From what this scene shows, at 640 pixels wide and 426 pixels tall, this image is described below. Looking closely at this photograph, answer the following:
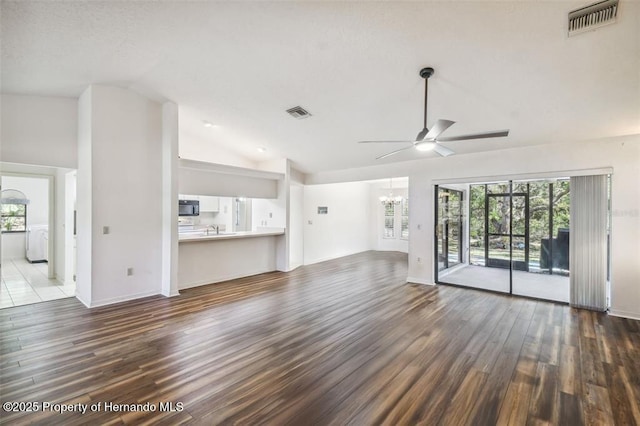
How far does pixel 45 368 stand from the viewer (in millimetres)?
2645

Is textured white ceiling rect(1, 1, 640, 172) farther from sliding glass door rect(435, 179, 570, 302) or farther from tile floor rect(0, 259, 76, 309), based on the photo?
tile floor rect(0, 259, 76, 309)

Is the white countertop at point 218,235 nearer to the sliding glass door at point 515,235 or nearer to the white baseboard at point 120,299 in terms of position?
the white baseboard at point 120,299

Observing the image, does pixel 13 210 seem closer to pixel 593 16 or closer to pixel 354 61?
pixel 354 61

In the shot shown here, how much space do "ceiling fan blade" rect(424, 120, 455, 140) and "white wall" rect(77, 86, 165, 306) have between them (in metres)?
4.54

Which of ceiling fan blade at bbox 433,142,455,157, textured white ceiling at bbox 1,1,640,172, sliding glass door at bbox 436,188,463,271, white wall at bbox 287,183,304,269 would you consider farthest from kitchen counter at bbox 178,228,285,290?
ceiling fan blade at bbox 433,142,455,157

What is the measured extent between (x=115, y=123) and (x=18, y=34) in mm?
1701

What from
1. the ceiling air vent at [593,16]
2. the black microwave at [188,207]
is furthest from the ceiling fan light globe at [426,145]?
the black microwave at [188,207]

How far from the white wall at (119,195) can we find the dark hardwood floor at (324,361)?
1.71 ft

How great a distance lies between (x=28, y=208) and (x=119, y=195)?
6385 mm

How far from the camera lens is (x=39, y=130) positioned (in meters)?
4.32

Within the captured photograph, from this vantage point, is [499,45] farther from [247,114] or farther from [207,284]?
[207,284]

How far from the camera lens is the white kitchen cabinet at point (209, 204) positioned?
774 cm

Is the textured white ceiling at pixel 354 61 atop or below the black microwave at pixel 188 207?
atop

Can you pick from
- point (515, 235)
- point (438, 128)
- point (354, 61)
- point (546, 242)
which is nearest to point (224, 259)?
point (354, 61)
